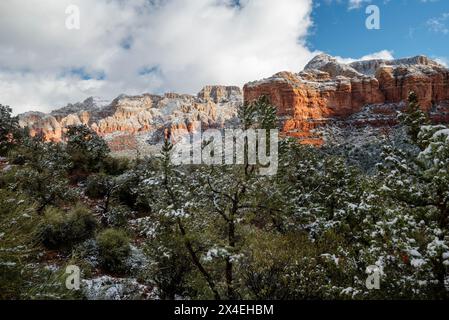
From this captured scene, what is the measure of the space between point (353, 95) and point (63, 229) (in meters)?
99.6

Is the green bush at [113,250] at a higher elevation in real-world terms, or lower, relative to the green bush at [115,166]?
lower

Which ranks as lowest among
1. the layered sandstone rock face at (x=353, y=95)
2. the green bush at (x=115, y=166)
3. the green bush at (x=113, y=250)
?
the green bush at (x=113, y=250)

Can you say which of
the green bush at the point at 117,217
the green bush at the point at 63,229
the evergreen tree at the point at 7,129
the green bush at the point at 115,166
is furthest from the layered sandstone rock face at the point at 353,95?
the green bush at the point at 63,229

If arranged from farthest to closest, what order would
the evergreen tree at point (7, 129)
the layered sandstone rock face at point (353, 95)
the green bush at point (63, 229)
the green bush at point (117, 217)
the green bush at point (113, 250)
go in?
the layered sandstone rock face at point (353, 95), the evergreen tree at point (7, 129), the green bush at point (117, 217), the green bush at point (63, 229), the green bush at point (113, 250)

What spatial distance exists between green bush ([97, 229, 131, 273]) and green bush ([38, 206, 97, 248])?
4.41ft

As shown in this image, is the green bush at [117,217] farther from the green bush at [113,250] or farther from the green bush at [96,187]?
the green bush at [96,187]

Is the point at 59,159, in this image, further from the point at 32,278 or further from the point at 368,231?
the point at 368,231

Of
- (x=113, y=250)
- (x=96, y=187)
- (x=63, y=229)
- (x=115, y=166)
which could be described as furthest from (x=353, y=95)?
(x=63, y=229)

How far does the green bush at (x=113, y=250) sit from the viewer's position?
49.6 ft

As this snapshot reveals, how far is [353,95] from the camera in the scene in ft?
331

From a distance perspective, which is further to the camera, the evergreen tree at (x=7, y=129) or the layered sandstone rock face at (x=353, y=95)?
the layered sandstone rock face at (x=353, y=95)

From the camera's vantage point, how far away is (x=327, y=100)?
100 metres

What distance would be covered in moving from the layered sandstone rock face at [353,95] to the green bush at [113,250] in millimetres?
72523
